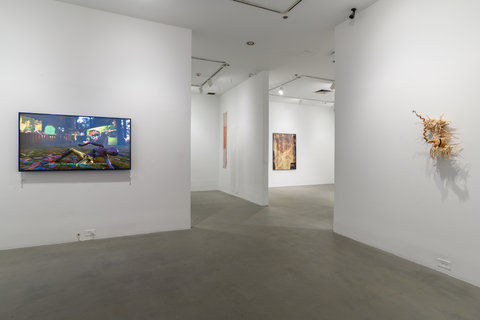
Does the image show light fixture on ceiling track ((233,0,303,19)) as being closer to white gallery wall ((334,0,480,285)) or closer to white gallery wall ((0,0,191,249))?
white gallery wall ((334,0,480,285))

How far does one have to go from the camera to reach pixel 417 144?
11.3 feet

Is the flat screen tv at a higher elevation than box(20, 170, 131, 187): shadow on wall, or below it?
higher

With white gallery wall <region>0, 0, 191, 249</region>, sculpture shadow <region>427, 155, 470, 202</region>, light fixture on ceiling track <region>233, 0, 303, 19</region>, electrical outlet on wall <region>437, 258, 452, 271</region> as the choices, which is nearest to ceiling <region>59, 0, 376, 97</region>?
light fixture on ceiling track <region>233, 0, 303, 19</region>

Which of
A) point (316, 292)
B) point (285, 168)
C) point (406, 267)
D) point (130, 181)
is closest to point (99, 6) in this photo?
point (130, 181)

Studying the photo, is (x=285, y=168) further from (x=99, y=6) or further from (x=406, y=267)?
(x=99, y=6)

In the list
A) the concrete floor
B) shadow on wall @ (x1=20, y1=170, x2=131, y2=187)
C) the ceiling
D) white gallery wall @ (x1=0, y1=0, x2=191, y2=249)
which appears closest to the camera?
the concrete floor

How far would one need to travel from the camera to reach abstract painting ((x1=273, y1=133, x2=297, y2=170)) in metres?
11.0

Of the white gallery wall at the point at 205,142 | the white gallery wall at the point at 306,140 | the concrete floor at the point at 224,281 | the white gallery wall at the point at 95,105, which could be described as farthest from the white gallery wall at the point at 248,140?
the concrete floor at the point at 224,281

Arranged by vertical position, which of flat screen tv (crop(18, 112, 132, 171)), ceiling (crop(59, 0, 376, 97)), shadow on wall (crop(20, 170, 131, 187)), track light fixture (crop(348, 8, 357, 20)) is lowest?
shadow on wall (crop(20, 170, 131, 187))

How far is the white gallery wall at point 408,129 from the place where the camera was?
2941mm

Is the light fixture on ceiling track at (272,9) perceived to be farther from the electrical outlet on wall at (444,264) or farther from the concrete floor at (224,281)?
the electrical outlet on wall at (444,264)

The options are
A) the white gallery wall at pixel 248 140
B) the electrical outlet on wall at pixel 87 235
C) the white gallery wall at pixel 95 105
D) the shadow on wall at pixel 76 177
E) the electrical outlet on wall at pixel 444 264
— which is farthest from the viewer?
the white gallery wall at pixel 248 140

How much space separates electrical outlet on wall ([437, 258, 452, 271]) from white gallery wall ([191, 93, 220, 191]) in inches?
300

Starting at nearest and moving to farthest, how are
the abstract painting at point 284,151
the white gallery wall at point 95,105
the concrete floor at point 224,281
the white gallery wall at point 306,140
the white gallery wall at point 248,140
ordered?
1. the concrete floor at point 224,281
2. the white gallery wall at point 95,105
3. the white gallery wall at point 248,140
4. the abstract painting at point 284,151
5. the white gallery wall at point 306,140
